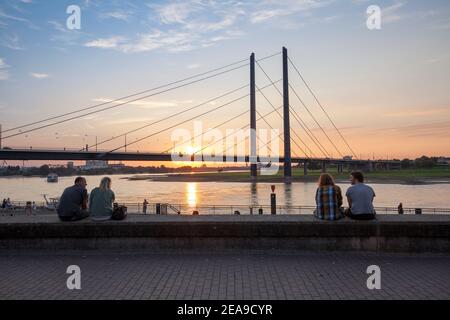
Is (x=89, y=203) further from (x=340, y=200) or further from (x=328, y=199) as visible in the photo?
(x=340, y=200)

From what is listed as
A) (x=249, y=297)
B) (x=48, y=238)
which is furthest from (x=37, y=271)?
(x=249, y=297)

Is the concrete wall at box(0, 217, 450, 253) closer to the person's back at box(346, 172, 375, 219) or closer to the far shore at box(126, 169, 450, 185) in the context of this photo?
the person's back at box(346, 172, 375, 219)

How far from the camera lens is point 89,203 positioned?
707 centimetres

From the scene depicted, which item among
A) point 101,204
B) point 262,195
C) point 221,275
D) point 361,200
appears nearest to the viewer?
point 221,275

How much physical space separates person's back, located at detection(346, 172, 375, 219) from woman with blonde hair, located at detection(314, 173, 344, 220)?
20 centimetres

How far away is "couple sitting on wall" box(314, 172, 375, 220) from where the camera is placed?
6715 mm

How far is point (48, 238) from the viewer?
6.88 metres

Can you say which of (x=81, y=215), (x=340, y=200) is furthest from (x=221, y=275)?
(x=81, y=215)

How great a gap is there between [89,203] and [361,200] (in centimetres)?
441

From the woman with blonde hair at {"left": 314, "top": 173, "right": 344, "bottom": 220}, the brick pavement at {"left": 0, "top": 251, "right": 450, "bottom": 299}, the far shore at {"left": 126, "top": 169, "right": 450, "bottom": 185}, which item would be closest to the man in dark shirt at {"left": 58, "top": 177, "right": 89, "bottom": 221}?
the brick pavement at {"left": 0, "top": 251, "right": 450, "bottom": 299}

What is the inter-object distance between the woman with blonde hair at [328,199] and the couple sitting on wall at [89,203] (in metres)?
3.36

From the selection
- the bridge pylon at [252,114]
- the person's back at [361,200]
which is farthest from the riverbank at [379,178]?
the person's back at [361,200]

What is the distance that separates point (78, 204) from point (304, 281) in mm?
3992

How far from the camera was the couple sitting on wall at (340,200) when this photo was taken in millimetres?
6715
